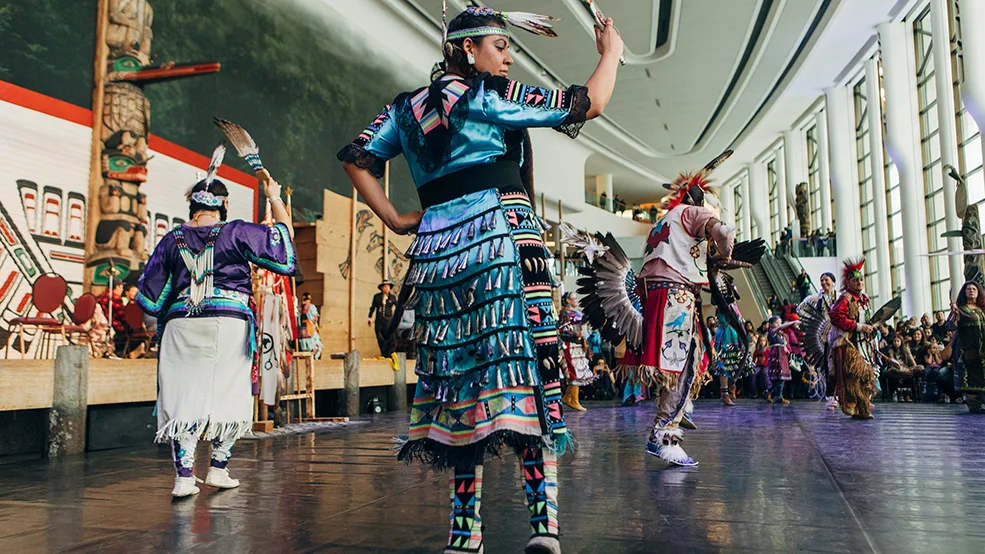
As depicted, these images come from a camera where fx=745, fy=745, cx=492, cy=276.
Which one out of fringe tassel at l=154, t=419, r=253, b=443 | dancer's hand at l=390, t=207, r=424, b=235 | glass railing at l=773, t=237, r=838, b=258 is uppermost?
glass railing at l=773, t=237, r=838, b=258

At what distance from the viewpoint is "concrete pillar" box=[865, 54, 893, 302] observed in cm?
2066

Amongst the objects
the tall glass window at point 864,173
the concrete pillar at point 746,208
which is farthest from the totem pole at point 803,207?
the concrete pillar at point 746,208

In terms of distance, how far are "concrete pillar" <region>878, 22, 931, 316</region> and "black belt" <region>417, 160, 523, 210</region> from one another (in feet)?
58.7

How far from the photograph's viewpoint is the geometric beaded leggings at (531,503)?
2.03 metres

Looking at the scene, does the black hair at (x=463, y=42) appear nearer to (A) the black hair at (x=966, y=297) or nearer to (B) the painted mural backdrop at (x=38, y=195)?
(B) the painted mural backdrop at (x=38, y=195)

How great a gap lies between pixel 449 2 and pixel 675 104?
12.8 m

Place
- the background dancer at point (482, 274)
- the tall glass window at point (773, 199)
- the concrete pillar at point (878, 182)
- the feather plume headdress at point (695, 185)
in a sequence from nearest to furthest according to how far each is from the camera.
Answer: the background dancer at point (482, 274) < the feather plume headdress at point (695, 185) < the concrete pillar at point (878, 182) < the tall glass window at point (773, 199)

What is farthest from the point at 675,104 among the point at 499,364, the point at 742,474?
the point at 499,364

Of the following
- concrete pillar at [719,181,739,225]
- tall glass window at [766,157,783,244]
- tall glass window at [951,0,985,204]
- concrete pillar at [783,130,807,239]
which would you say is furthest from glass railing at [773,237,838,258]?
concrete pillar at [719,181,739,225]

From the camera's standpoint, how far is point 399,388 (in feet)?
36.6

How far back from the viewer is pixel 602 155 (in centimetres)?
3231

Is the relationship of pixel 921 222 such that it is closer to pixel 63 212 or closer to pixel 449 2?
pixel 449 2

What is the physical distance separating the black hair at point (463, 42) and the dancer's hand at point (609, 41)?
294 millimetres

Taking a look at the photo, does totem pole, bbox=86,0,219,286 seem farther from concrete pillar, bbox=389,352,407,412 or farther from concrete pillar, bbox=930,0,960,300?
concrete pillar, bbox=930,0,960,300
